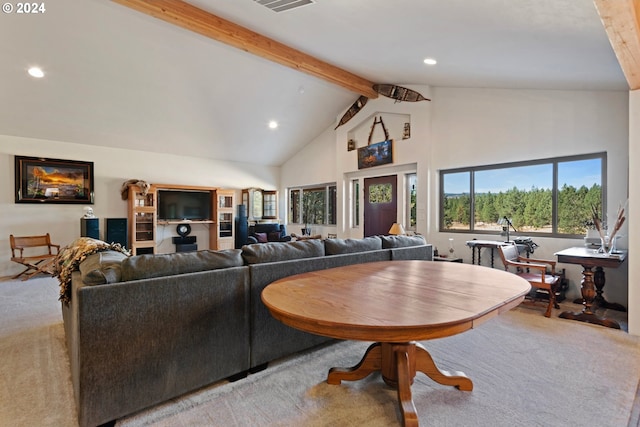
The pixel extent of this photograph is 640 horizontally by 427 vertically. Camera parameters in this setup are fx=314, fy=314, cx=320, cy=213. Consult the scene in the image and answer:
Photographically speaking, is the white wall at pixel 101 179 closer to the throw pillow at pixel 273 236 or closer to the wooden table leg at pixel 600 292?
the throw pillow at pixel 273 236

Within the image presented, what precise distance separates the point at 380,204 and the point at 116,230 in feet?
17.0

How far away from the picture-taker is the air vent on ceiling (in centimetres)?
302

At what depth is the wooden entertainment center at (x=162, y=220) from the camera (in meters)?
6.24

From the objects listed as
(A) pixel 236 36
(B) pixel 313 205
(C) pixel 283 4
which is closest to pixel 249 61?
(A) pixel 236 36

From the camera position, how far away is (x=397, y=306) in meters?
1.42

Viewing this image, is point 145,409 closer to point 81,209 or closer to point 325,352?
point 325,352

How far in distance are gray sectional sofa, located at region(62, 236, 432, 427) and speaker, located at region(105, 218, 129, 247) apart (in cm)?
457

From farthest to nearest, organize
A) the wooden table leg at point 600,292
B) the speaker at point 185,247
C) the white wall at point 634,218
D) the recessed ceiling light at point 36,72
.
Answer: the speaker at point 185,247, the recessed ceiling light at point 36,72, the wooden table leg at point 600,292, the white wall at point 634,218

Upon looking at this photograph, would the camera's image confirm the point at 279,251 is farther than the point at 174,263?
Yes

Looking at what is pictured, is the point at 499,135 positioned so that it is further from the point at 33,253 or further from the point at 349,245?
the point at 33,253

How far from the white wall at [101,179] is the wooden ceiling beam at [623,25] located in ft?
23.3

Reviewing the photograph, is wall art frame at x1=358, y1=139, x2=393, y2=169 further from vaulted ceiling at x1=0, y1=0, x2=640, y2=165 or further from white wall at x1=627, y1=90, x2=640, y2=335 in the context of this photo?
white wall at x1=627, y1=90, x2=640, y2=335

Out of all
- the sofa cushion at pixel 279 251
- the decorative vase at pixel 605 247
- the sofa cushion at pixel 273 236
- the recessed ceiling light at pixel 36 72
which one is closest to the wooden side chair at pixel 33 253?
the recessed ceiling light at pixel 36 72

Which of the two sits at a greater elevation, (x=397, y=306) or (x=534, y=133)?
(x=534, y=133)
